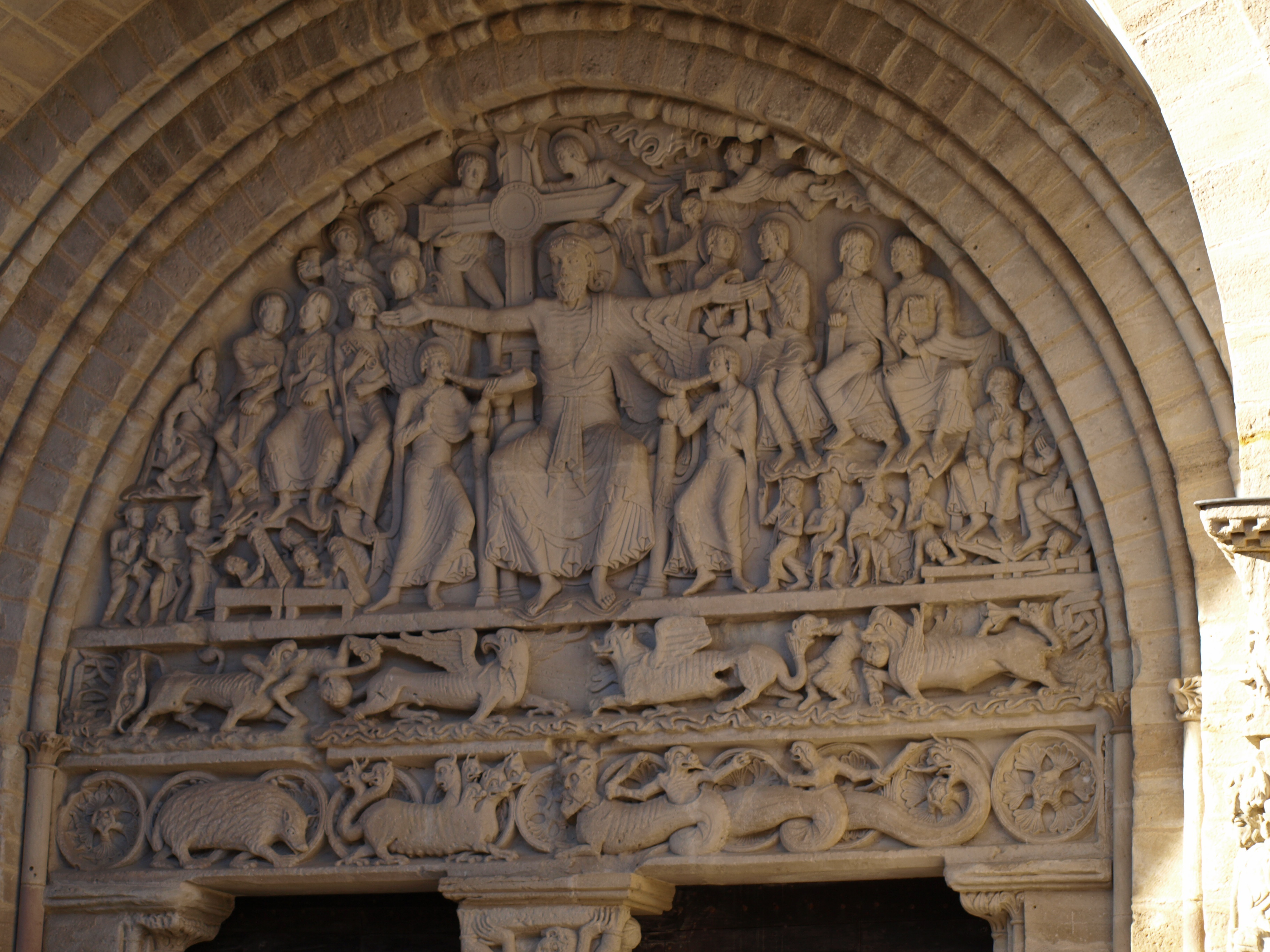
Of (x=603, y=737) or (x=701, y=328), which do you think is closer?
(x=603, y=737)

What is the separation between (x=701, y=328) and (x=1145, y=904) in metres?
3.28

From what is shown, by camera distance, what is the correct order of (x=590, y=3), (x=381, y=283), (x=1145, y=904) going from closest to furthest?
(x=1145, y=904) < (x=590, y=3) < (x=381, y=283)

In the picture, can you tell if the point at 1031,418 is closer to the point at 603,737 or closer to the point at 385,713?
the point at 603,737

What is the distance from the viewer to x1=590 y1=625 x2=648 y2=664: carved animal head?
7.76 metres

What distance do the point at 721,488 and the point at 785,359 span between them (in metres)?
0.68

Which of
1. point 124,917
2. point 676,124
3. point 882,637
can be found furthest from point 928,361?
point 124,917

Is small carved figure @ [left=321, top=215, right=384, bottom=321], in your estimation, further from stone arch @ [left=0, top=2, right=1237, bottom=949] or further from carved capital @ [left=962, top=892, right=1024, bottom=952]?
carved capital @ [left=962, top=892, right=1024, bottom=952]

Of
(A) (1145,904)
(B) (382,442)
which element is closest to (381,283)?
(B) (382,442)

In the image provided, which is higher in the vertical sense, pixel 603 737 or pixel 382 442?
pixel 382 442

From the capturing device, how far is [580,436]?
26.8ft

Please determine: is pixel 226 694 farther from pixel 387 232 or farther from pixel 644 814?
pixel 387 232

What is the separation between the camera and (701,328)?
821 cm

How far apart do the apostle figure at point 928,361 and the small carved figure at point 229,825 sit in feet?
10.7

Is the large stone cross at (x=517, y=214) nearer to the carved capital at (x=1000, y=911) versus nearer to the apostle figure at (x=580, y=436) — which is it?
the apostle figure at (x=580, y=436)
